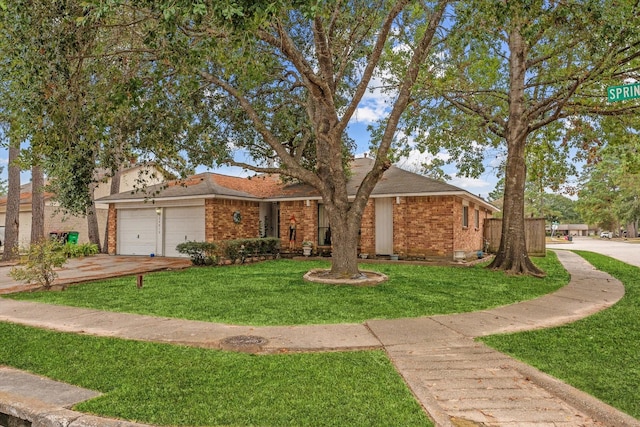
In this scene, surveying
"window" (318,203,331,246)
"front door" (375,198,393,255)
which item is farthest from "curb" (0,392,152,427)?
"window" (318,203,331,246)

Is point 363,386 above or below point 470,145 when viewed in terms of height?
below

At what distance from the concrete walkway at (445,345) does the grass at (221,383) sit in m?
0.24

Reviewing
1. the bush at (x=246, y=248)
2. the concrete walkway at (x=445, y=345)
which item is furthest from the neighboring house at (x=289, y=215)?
the concrete walkway at (x=445, y=345)

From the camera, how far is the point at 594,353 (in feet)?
16.0

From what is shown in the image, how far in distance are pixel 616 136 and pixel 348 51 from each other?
31.7 ft

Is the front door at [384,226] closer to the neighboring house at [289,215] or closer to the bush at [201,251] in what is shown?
the neighboring house at [289,215]

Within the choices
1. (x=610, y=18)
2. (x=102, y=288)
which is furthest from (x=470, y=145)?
(x=102, y=288)

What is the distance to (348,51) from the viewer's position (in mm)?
10898

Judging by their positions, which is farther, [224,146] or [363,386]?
[224,146]

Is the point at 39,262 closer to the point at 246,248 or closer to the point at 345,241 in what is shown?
the point at 345,241

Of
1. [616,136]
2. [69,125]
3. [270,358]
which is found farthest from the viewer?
[616,136]

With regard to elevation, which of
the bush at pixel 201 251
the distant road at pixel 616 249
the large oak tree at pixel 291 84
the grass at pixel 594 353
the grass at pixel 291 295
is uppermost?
the large oak tree at pixel 291 84

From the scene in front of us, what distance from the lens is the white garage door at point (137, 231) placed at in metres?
19.0

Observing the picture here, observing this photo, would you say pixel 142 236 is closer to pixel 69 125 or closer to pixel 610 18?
pixel 69 125
